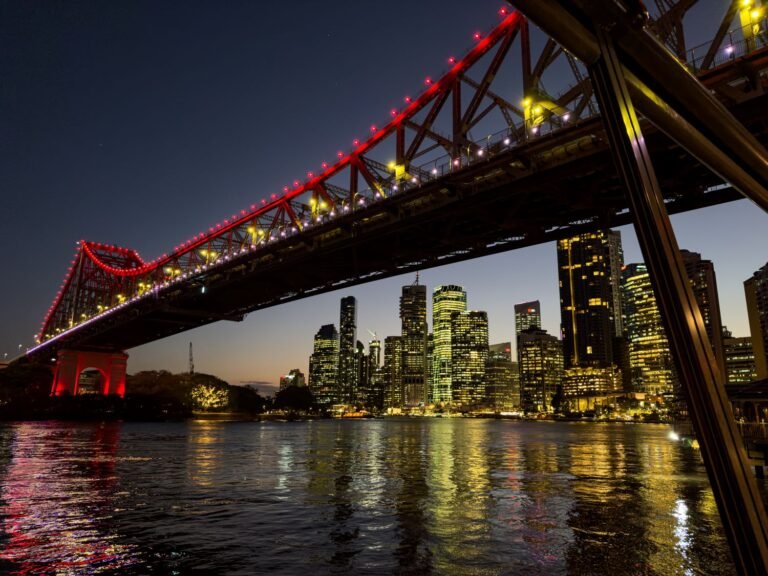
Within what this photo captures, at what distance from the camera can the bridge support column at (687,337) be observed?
212cm

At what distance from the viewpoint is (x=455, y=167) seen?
30.5 m

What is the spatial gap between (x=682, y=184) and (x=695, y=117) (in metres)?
26.5

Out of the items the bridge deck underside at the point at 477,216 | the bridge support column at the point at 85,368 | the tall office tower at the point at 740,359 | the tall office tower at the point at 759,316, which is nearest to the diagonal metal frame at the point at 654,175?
the bridge deck underside at the point at 477,216

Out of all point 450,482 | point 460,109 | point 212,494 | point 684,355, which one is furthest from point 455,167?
point 684,355

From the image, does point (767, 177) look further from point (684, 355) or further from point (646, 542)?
point (646, 542)

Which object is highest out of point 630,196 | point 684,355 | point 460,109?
point 460,109

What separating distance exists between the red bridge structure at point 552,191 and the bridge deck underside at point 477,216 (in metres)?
0.12

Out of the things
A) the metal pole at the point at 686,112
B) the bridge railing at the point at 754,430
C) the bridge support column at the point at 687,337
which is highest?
the metal pole at the point at 686,112

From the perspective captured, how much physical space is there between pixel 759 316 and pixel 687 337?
14754cm

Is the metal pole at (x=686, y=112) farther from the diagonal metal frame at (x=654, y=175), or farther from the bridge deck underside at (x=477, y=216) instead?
the bridge deck underside at (x=477, y=216)

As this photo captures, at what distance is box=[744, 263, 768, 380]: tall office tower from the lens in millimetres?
103512

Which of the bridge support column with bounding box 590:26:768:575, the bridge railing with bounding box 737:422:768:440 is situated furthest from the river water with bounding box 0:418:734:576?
the bridge support column with bounding box 590:26:768:575

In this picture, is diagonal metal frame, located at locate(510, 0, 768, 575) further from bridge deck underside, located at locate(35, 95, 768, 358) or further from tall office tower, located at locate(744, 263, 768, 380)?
tall office tower, located at locate(744, 263, 768, 380)

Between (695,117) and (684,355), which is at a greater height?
(695,117)
